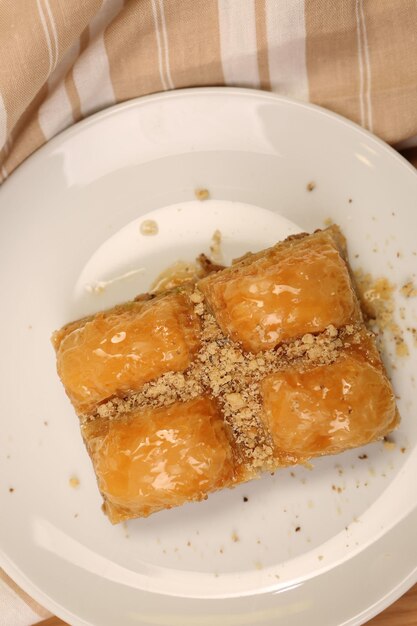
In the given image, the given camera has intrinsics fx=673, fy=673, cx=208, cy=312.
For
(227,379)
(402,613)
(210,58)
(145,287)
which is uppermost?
(210,58)

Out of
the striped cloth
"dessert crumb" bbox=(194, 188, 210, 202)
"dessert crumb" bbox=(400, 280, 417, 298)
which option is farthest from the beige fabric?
"dessert crumb" bbox=(400, 280, 417, 298)

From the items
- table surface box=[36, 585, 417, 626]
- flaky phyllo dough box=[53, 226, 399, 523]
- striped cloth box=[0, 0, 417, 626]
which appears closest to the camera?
flaky phyllo dough box=[53, 226, 399, 523]

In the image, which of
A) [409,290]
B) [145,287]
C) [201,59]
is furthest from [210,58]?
[409,290]

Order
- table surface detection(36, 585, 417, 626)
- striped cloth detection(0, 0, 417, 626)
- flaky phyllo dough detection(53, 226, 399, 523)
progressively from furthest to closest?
table surface detection(36, 585, 417, 626), striped cloth detection(0, 0, 417, 626), flaky phyllo dough detection(53, 226, 399, 523)

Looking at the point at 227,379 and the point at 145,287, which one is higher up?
the point at 145,287

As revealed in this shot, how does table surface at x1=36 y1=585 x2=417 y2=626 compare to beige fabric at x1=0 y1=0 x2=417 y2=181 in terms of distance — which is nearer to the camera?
beige fabric at x1=0 y1=0 x2=417 y2=181

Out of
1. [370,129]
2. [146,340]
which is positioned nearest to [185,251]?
[146,340]

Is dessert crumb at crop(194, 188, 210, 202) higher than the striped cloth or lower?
lower

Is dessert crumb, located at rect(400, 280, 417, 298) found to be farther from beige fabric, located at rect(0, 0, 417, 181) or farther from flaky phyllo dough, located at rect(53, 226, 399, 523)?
beige fabric, located at rect(0, 0, 417, 181)

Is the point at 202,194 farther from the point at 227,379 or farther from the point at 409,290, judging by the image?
the point at 409,290
